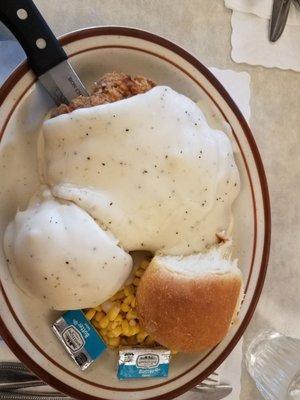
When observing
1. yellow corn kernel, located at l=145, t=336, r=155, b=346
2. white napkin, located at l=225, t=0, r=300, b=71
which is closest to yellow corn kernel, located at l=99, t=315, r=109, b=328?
yellow corn kernel, located at l=145, t=336, r=155, b=346

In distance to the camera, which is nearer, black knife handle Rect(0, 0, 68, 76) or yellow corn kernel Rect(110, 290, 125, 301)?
black knife handle Rect(0, 0, 68, 76)

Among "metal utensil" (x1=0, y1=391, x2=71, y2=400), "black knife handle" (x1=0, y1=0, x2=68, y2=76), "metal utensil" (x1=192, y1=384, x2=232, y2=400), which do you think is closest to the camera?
"black knife handle" (x1=0, y1=0, x2=68, y2=76)

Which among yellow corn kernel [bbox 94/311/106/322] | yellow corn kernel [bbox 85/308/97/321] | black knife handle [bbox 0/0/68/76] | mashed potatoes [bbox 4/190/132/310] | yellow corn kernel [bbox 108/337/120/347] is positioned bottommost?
yellow corn kernel [bbox 108/337/120/347]

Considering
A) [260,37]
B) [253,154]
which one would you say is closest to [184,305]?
[253,154]

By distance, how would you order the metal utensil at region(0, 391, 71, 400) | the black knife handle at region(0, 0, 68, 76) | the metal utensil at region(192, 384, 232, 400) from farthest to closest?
the metal utensil at region(192, 384, 232, 400), the metal utensil at region(0, 391, 71, 400), the black knife handle at region(0, 0, 68, 76)

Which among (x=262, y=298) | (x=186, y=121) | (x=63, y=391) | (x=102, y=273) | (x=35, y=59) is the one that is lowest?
(x=262, y=298)

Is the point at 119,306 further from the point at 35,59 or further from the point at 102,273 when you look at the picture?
the point at 35,59

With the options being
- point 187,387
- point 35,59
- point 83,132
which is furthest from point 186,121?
point 187,387

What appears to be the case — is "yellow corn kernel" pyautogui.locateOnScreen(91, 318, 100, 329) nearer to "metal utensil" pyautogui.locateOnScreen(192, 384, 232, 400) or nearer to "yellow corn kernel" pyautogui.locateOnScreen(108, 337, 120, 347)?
"yellow corn kernel" pyautogui.locateOnScreen(108, 337, 120, 347)

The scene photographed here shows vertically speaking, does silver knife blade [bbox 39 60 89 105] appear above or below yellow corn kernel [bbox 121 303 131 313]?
above
